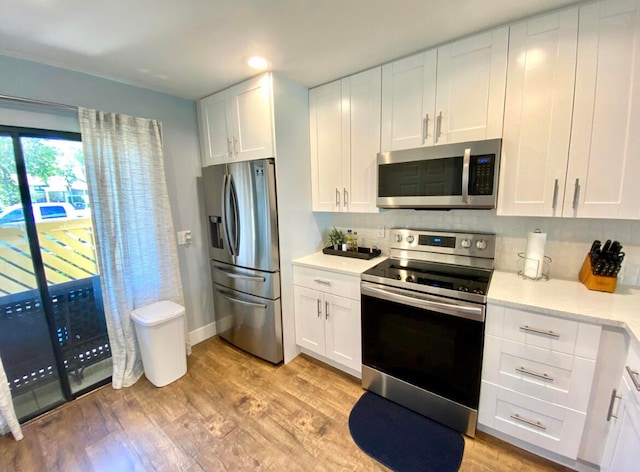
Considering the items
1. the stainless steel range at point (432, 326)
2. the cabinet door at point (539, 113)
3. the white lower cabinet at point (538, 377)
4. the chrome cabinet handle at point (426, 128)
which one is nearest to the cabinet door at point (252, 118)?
the chrome cabinet handle at point (426, 128)

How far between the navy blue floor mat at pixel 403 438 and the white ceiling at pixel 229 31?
8.09ft

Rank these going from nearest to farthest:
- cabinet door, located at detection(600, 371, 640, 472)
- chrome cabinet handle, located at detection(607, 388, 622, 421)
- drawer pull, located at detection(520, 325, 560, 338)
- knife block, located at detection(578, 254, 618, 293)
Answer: cabinet door, located at detection(600, 371, 640, 472)
chrome cabinet handle, located at detection(607, 388, 622, 421)
drawer pull, located at detection(520, 325, 560, 338)
knife block, located at detection(578, 254, 618, 293)

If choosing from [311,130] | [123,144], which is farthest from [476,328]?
[123,144]

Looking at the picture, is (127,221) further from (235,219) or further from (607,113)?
(607,113)

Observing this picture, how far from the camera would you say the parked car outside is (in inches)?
70.1

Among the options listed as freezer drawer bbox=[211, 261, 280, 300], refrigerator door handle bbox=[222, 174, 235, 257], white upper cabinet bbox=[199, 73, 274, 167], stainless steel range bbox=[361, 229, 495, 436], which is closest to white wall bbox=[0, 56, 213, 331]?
white upper cabinet bbox=[199, 73, 274, 167]

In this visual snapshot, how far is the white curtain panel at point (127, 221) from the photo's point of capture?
80.3 inches

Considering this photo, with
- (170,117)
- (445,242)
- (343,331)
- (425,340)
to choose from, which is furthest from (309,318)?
(170,117)

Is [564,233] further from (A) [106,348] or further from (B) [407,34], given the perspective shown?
(A) [106,348]

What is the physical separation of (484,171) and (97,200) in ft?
9.00

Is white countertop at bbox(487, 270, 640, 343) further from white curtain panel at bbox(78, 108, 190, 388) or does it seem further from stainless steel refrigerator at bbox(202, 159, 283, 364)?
white curtain panel at bbox(78, 108, 190, 388)

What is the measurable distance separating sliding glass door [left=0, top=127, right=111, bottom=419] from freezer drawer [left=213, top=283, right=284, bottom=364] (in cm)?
99

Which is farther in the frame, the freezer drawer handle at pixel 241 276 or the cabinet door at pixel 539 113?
the freezer drawer handle at pixel 241 276

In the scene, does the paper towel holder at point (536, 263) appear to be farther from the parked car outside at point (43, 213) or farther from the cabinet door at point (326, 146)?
the parked car outside at point (43, 213)
